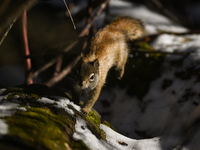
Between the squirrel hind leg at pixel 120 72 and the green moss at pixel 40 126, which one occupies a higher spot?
the green moss at pixel 40 126

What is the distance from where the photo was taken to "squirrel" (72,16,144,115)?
199 centimetres

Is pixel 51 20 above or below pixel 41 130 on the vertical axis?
below

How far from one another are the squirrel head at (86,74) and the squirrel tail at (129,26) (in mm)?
985

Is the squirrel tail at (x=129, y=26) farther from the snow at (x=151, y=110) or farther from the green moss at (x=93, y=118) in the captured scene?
the green moss at (x=93, y=118)

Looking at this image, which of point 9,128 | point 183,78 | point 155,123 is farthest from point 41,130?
point 183,78

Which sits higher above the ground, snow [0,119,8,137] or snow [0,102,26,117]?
snow [0,119,8,137]

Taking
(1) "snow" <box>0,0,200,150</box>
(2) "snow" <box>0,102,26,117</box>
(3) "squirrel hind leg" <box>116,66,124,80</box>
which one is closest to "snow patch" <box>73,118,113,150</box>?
(1) "snow" <box>0,0,200,150</box>

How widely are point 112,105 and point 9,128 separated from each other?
5.99ft

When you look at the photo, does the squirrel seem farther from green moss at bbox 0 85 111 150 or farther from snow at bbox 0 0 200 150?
green moss at bbox 0 85 111 150

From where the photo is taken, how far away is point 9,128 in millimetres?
971

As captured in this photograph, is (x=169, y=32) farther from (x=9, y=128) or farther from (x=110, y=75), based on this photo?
(x=9, y=128)

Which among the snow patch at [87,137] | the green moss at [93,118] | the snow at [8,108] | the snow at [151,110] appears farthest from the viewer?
the green moss at [93,118]

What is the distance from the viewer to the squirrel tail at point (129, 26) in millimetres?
2869

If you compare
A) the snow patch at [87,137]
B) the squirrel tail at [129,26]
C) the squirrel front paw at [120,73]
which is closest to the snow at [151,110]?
the snow patch at [87,137]
